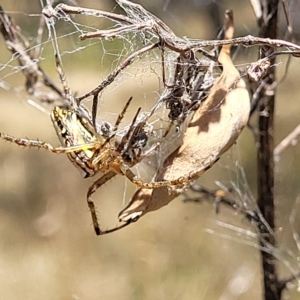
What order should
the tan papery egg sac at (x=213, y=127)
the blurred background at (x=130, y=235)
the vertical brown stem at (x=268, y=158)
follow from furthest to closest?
the blurred background at (x=130, y=235) → the vertical brown stem at (x=268, y=158) → the tan papery egg sac at (x=213, y=127)

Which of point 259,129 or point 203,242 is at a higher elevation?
point 259,129

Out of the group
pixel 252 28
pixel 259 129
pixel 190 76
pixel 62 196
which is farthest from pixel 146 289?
pixel 190 76

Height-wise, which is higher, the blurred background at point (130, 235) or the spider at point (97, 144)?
the spider at point (97, 144)

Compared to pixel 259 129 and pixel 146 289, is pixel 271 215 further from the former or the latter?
pixel 146 289

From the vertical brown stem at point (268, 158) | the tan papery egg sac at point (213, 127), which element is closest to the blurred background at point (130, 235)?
the vertical brown stem at point (268, 158)

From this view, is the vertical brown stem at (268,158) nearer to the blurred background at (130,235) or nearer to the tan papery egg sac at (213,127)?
the tan papery egg sac at (213,127)

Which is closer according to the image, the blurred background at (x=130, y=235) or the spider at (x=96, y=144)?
the spider at (x=96, y=144)

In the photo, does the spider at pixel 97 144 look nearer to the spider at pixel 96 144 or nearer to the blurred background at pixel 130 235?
the spider at pixel 96 144

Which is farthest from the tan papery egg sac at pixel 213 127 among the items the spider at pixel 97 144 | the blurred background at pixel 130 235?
the blurred background at pixel 130 235

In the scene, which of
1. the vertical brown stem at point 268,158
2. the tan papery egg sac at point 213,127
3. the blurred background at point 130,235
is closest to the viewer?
the tan papery egg sac at point 213,127
